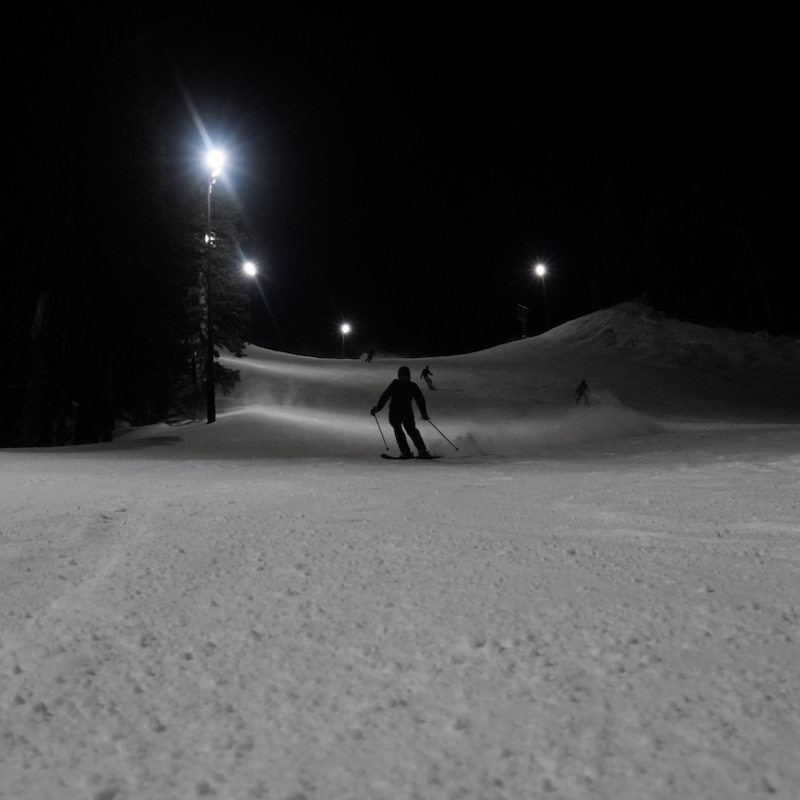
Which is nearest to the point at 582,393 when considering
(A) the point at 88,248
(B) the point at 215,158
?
(B) the point at 215,158

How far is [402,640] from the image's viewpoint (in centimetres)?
306

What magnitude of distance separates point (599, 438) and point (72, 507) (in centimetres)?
1345

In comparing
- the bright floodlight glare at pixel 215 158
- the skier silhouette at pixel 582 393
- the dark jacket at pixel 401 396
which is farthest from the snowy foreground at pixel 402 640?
the skier silhouette at pixel 582 393

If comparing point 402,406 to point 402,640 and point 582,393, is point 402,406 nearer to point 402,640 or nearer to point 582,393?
point 402,640

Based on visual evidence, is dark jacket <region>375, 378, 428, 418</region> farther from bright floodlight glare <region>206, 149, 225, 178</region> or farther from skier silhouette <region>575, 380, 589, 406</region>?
skier silhouette <region>575, 380, 589, 406</region>

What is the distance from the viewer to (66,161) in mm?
21609

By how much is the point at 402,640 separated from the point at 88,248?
72.3ft

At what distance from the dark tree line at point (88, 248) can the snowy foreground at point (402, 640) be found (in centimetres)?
1451

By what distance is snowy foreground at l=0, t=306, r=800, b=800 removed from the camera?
2088 mm

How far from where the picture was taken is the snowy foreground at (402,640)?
209 centimetres

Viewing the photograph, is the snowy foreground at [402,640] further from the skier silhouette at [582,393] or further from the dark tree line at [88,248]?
the skier silhouette at [582,393]

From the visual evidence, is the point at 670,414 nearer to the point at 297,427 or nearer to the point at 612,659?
the point at 297,427

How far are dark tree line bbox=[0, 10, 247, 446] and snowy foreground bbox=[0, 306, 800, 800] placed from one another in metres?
14.5

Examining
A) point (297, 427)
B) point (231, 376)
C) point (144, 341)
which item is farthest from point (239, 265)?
point (297, 427)
